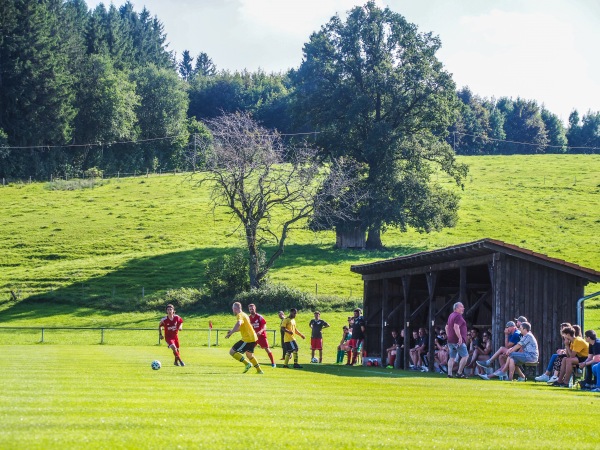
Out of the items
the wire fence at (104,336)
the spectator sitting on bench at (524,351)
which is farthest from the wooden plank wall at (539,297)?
the wire fence at (104,336)

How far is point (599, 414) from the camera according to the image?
1319cm

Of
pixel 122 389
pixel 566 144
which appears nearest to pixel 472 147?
pixel 566 144

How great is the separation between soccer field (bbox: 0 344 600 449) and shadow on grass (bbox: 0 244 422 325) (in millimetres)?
30998

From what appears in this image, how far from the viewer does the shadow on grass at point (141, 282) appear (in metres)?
50.6

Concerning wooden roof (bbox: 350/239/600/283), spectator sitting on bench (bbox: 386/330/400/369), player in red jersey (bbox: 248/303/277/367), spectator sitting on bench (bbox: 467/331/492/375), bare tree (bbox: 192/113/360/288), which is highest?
bare tree (bbox: 192/113/360/288)

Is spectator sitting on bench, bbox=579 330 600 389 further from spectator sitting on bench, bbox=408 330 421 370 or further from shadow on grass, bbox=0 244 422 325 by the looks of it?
shadow on grass, bbox=0 244 422 325

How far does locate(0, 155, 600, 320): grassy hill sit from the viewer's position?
54750 millimetres

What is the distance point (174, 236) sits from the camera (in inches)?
2640

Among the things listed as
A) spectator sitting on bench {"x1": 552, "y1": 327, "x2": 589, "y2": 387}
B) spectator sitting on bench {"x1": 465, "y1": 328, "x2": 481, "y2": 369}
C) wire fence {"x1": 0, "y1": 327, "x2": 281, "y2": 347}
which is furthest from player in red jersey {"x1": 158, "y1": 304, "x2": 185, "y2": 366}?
wire fence {"x1": 0, "y1": 327, "x2": 281, "y2": 347}

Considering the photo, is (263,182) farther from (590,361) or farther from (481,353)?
(590,361)

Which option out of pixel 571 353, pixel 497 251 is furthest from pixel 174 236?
pixel 571 353

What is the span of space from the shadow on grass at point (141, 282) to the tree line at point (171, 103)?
6565 millimetres

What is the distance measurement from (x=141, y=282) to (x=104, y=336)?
Answer: 41.0ft

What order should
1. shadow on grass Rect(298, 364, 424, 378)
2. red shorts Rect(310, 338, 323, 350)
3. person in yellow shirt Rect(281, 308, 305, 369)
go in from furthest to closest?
red shorts Rect(310, 338, 323, 350)
person in yellow shirt Rect(281, 308, 305, 369)
shadow on grass Rect(298, 364, 424, 378)
